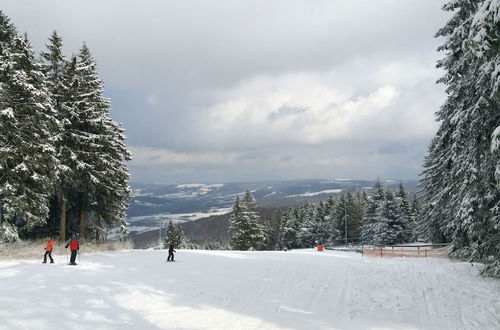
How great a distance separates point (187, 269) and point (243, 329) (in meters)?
10.1

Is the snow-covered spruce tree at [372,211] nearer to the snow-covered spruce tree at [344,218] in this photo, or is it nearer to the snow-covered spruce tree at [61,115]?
A: the snow-covered spruce tree at [344,218]

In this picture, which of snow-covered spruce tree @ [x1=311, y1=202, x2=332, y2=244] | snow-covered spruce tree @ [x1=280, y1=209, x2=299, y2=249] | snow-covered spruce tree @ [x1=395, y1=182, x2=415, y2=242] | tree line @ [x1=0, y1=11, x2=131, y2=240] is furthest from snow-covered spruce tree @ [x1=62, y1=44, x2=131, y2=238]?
snow-covered spruce tree @ [x1=280, y1=209, x2=299, y2=249]

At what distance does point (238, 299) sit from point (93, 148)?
60.8 feet

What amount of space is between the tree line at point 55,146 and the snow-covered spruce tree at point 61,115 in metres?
0.06

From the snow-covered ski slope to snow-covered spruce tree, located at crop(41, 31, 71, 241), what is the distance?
779cm

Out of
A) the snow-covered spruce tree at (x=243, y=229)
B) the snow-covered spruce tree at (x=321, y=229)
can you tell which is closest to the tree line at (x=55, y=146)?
the snow-covered spruce tree at (x=243, y=229)

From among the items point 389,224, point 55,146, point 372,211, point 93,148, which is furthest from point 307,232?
point 55,146

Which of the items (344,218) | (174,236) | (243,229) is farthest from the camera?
(344,218)

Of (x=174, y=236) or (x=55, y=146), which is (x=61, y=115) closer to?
(x=55, y=146)

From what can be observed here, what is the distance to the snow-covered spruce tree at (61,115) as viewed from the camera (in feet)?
78.5

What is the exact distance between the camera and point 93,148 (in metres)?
26.0

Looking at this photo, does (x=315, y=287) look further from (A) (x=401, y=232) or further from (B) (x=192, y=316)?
(A) (x=401, y=232)

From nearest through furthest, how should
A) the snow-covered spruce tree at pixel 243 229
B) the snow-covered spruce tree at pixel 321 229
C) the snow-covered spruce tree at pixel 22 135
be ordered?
1. the snow-covered spruce tree at pixel 22 135
2. the snow-covered spruce tree at pixel 243 229
3. the snow-covered spruce tree at pixel 321 229

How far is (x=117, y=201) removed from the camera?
1121 inches
